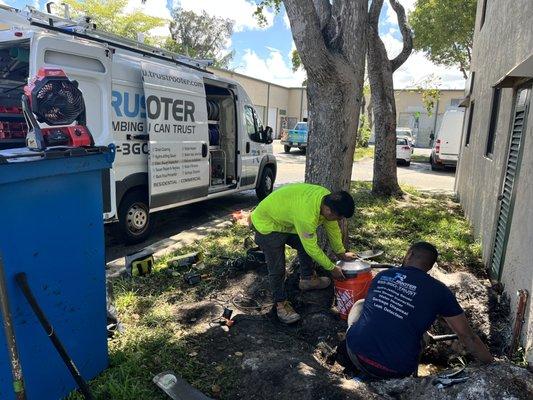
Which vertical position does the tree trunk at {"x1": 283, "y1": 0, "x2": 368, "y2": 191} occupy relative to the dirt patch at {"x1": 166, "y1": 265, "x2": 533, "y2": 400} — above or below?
above

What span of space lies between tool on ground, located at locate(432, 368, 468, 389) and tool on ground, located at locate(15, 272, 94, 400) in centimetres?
205

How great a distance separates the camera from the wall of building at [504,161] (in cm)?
364

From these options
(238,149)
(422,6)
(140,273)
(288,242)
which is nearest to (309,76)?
(288,242)

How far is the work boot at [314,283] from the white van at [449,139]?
44.0ft

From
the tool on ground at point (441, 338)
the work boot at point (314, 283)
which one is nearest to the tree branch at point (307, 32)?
the work boot at point (314, 283)

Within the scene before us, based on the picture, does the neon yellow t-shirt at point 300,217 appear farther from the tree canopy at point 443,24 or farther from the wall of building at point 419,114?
the wall of building at point 419,114

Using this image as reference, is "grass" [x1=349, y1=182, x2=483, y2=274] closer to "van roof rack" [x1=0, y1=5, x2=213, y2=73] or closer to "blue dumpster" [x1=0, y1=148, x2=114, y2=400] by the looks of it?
"blue dumpster" [x1=0, y1=148, x2=114, y2=400]

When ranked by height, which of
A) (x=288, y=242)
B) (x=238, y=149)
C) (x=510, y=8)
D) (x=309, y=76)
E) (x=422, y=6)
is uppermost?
(x=422, y=6)

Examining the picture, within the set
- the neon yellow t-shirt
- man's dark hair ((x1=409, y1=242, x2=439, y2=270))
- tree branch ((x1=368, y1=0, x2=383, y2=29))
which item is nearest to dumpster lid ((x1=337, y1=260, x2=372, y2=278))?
the neon yellow t-shirt

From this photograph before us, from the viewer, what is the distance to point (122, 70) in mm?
5535

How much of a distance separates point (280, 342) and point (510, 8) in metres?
5.41

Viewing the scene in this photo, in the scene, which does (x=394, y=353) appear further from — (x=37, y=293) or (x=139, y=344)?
(x=37, y=293)

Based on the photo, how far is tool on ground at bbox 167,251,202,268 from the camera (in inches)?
198

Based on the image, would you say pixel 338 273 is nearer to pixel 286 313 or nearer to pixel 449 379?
pixel 286 313
